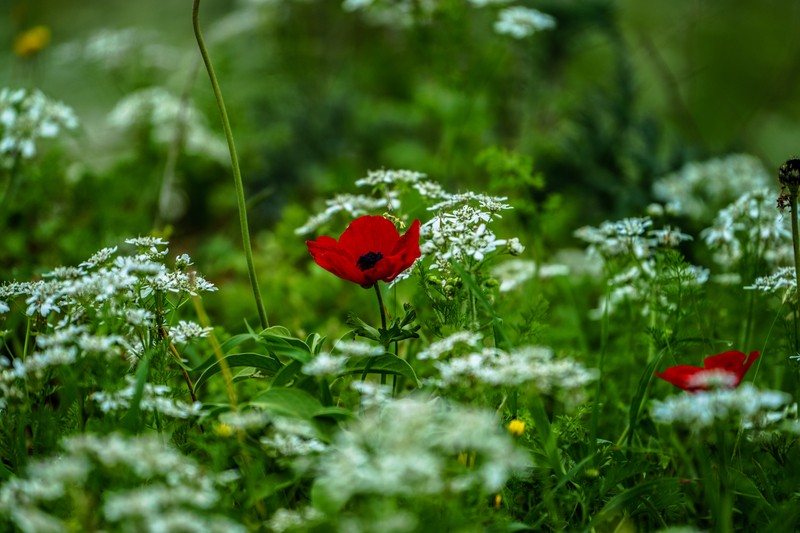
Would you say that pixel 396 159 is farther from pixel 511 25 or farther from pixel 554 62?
pixel 554 62

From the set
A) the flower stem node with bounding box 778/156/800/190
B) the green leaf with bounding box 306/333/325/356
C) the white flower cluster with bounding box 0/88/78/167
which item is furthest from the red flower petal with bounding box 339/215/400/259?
the white flower cluster with bounding box 0/88/78/167

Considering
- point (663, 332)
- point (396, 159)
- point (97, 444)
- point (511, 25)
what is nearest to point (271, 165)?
point (396, 159)

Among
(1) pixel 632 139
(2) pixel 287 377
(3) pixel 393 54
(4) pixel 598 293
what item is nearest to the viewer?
(2) pixel 287 377

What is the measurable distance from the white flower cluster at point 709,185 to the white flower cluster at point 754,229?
0.54 metres

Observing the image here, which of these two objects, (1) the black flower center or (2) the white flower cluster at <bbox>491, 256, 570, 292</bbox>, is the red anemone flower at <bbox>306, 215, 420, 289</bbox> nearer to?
(1) the black flower center

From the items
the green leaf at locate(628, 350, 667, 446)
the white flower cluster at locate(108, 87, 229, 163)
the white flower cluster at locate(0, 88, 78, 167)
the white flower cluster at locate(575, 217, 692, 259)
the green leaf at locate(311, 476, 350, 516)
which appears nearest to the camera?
the green leaf at locate(311, 476, 350, 516)

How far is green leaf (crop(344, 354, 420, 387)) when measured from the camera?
93 centimetres

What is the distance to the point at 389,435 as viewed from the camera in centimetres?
65

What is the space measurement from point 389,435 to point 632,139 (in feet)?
8.72

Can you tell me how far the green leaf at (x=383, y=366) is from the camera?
3.06 feet

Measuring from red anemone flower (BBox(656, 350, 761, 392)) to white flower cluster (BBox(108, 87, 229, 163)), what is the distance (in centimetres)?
179

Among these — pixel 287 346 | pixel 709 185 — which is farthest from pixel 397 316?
pixel 709 185

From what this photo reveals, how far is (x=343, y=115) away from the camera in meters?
3.16

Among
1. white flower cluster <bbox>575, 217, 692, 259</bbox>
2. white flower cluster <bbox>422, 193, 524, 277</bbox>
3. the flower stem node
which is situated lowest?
white flower cluster <bbox>575, 217, 692, 259</bbox>
